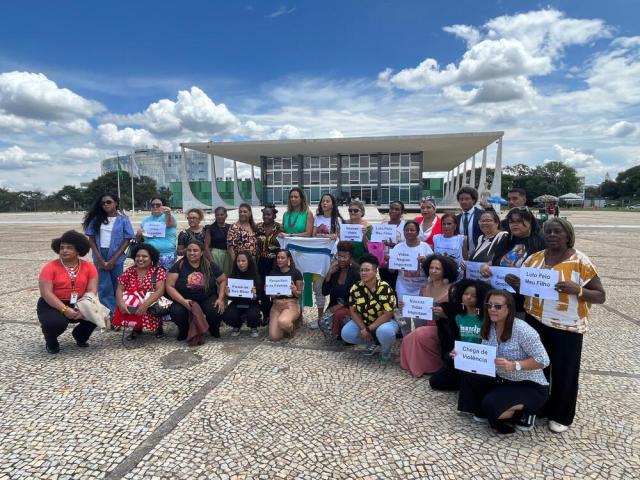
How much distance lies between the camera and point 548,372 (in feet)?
10.2

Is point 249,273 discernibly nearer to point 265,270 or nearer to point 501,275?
point 265,270

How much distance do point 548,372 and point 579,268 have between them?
34.2 inches

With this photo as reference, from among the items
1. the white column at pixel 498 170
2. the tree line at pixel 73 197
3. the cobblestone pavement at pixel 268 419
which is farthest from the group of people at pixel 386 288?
the tree line at pixel 73 197

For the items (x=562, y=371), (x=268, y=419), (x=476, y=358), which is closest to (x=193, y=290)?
(x=268, y=419)

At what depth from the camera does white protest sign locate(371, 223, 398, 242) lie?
5.29 meters

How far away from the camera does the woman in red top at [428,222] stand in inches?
203

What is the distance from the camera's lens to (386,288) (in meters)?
4.46

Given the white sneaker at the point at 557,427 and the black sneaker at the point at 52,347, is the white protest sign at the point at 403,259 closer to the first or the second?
the white sneaker at the point at 557,427

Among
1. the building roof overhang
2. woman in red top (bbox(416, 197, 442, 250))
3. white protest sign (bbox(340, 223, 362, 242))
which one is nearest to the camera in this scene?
woman in red top (bbox(416, 197, 442, 250))

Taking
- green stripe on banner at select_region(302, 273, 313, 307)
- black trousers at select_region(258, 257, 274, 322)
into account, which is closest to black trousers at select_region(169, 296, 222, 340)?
black trousers at select_region(258, 257, 274, 322)

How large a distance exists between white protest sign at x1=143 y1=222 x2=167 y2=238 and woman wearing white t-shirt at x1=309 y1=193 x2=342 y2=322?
2268mm

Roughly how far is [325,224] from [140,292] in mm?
2691

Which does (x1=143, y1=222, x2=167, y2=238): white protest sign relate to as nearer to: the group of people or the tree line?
the group of people

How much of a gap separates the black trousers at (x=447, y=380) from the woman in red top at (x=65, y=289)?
404 cm
